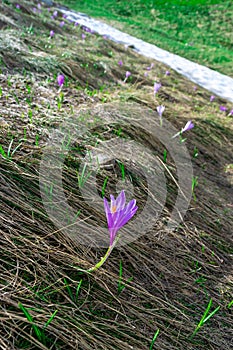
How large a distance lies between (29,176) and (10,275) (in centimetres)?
56

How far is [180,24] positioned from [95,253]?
40.8ft

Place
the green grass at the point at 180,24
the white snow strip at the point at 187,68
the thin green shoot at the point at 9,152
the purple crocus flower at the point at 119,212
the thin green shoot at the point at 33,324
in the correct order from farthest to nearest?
the green grass at the point at 180,24 < the white snow strip at the point at 187,68 < the thin green shoot at the point at 9,152 < the purple crocus flower at the point at 119,212 < the thin green shoot at the point at 33,324

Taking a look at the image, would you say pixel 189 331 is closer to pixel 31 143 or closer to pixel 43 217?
pixel 43 217

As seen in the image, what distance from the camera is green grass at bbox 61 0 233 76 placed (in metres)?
9.31

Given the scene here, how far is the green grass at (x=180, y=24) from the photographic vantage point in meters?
9.31

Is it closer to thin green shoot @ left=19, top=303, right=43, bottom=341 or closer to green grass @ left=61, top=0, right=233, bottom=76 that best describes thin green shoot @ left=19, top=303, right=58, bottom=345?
thin green shoot @ left=19, top=303, right=43, bottom=341


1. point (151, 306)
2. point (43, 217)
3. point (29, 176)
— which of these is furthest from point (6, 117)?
point (151, 306)

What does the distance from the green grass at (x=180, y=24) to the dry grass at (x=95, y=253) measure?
239 inches

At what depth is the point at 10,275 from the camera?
4.00ft

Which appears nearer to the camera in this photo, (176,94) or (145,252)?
(145,252)

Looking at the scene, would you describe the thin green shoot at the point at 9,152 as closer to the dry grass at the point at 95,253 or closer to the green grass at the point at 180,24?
the dry grass at the point at 95,253

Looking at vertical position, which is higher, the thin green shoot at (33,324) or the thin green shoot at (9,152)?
the thin green shoot at (9,152)

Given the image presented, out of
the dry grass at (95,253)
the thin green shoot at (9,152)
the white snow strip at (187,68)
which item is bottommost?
the white snow strip at (187,68)

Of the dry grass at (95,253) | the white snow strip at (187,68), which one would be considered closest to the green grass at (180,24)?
the white snow strip at (187,68)
